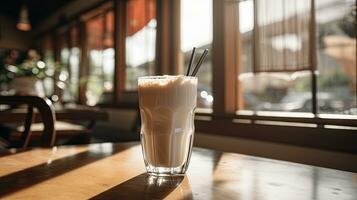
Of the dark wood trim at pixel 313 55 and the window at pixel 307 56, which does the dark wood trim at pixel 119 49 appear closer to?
the window at pixel 307 56

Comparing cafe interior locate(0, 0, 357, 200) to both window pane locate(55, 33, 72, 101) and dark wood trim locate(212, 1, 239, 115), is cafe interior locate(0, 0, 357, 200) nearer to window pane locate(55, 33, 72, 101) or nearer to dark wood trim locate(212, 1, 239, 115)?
A: dark wood trim locate(212, 1, 239, 115)

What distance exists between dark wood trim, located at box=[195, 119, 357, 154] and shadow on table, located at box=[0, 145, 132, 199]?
1474 millimetres

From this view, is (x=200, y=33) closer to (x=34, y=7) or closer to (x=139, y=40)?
(x=139, y=40)

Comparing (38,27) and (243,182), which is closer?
(243,182)

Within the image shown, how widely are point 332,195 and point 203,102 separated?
2798 millimetres

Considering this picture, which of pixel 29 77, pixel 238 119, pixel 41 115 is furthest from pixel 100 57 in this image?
pixel 41 115

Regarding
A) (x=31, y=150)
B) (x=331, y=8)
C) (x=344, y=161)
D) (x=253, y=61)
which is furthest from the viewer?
(x=253, y=61)

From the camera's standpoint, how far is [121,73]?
5.01 metres

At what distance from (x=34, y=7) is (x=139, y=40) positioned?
4.27 m

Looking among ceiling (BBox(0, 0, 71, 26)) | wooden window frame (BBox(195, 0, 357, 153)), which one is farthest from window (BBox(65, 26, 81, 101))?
wooden window frame (BBox(195, 0, 357, 153))

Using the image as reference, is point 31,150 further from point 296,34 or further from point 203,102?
point 203,102

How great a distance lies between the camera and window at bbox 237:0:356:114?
7.47ft

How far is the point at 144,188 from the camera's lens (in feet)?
1.88

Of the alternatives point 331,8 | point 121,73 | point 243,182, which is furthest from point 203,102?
point 243,182
